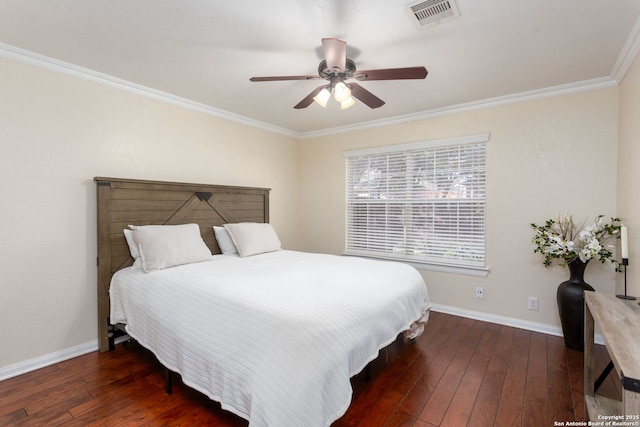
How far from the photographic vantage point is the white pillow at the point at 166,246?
2.61 m

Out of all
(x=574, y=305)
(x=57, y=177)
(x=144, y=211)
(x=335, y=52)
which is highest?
(x=335, y=52)

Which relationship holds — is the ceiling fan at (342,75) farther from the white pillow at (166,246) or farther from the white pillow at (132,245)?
the white pillow at (132,245)

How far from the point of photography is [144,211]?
117 inches

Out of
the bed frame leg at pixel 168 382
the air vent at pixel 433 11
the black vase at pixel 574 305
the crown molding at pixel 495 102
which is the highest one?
the air vent at pixel 433 11

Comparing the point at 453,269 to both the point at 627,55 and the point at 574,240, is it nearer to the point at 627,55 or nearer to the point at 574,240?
the point at 574,240

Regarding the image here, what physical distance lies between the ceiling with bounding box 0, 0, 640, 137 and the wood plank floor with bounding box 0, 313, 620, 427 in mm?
2388

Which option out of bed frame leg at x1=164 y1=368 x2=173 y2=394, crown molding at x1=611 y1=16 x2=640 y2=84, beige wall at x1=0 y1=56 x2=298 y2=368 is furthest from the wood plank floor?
crown molding at x1=611 y1=16 x2=640 y2=84

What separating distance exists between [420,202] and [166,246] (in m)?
2.85

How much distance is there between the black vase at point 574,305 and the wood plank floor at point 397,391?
0.11 meters

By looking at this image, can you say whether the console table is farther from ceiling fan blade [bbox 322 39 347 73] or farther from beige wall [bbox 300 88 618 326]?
ceiling fan blade [bbox 322 39 347 73]

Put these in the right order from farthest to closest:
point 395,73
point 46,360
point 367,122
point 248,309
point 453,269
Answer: point 367,122 < point 453,269 < point 46,360 < point 395,73 < point 248,309

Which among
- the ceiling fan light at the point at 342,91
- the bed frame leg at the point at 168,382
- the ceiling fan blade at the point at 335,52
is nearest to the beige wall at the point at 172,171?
the bed frame leg at the point at 168,382

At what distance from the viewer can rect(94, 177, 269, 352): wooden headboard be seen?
8.87ft

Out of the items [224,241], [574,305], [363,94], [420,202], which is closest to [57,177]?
[224,241]
